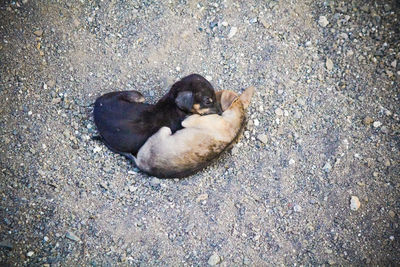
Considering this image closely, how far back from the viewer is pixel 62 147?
396 centimetres

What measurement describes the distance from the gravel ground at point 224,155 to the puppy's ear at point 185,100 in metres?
0.62

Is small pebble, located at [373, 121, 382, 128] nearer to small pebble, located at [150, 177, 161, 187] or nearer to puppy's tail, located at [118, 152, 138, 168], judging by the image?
small pebble, located at [150, 177, 161, 187]

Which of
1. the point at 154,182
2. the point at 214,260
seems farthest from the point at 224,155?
the point at 214,260

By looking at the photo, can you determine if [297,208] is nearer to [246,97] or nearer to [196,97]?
[246,97]

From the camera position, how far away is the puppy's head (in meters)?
3.73

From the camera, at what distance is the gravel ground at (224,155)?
3.55 meters

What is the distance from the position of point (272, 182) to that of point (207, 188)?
2.28ft

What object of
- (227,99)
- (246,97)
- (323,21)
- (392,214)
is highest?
(323,21)

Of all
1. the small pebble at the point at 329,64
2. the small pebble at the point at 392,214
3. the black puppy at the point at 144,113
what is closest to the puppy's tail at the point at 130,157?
the black puppy at the point at 144,113

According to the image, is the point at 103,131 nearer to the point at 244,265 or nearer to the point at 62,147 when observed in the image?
the point at 62,147

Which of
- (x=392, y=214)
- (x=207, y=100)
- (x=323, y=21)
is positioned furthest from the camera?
(x=323, y=21)

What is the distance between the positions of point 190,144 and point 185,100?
50cm

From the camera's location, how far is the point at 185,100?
12.3 ft

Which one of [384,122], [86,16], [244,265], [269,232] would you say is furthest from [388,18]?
[86,16]
